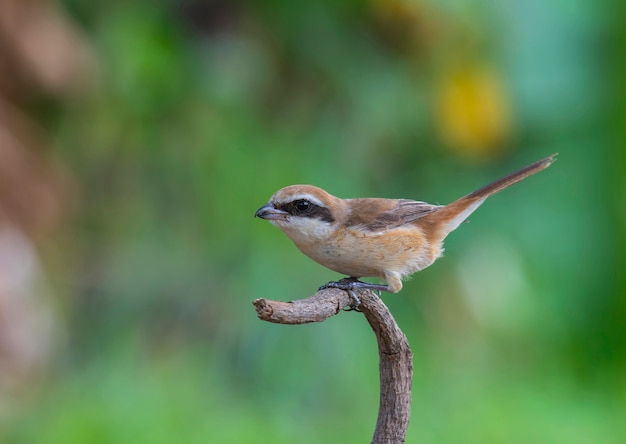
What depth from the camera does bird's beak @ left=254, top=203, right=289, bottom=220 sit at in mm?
2220

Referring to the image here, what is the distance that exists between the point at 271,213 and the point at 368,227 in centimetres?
36

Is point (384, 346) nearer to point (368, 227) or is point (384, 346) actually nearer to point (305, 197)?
point (305, 197)

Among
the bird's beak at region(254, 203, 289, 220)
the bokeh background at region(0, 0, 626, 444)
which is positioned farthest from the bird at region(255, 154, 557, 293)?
the bokeh background at region(0, 0, 626, 444)

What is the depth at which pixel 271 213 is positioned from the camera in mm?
2248

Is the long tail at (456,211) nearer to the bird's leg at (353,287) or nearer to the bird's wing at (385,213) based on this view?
the bird's wing at (385,213)

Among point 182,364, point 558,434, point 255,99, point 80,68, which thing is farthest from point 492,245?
point 80,68

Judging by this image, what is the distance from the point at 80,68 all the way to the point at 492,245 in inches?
104

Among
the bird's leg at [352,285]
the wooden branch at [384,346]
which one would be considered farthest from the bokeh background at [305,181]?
the wooden branch at [384,346]

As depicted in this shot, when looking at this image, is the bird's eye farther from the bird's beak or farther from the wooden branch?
the wooden branch

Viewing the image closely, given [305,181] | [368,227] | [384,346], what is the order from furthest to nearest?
[305,181] → [368,227] → [384,346]

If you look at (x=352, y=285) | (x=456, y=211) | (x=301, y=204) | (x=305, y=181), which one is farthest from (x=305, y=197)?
(x=305, y=181)

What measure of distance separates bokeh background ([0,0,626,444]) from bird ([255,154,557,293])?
6.14ft

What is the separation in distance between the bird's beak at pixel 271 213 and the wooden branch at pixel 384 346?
0.51m

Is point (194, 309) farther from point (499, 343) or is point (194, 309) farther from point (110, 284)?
point (499, 343)
